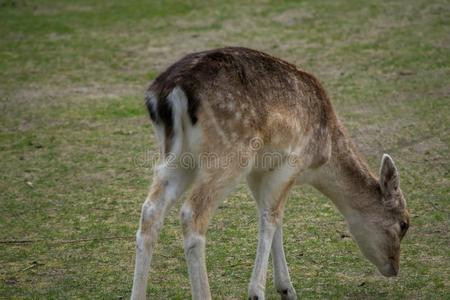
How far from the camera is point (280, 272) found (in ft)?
20.0

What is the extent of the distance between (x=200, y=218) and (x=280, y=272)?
98 cm

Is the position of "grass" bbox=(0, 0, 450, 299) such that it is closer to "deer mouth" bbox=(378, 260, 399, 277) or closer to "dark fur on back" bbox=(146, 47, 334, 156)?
"deer mouth" bbox=(378, 260, 399, 277)

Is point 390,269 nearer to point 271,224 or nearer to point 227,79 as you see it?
point 271,224

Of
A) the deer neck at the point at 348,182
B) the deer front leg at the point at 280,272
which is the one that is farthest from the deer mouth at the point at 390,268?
the deer front leg at the point at 280,272

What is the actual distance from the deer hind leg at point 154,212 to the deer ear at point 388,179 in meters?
1.47

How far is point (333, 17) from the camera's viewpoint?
13.7 m

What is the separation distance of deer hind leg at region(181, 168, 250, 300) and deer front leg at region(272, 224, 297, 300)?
74cm

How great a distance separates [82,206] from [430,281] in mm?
3242

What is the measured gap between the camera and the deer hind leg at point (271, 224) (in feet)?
18.9

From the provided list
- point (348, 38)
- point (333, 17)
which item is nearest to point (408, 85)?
point (348, 38)

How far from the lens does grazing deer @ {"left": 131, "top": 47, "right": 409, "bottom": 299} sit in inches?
215

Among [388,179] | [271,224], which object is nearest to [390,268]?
[388,179]

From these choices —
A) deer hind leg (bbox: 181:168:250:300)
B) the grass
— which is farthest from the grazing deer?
the grass

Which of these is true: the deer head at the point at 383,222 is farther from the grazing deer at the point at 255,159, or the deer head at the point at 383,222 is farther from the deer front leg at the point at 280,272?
the deer front leg at the point at 280,272
